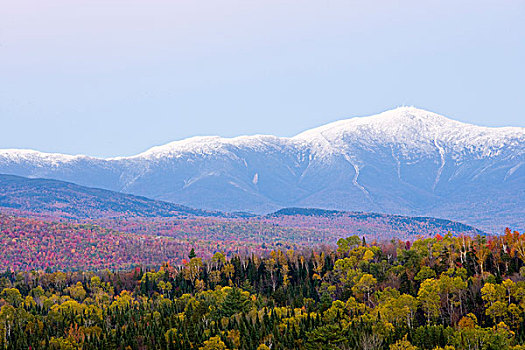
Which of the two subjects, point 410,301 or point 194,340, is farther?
point 410,301

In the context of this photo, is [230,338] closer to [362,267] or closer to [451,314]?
[451,314]

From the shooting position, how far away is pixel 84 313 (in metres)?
167

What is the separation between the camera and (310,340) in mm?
113250

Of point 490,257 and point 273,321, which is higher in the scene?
point 490,257

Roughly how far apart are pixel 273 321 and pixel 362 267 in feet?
203

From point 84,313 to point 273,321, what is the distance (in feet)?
207

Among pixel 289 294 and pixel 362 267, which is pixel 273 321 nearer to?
pixel 289 294

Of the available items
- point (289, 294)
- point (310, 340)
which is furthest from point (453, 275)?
point (310, 340)

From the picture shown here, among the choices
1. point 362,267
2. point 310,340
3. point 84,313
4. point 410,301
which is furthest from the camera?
point 362,267

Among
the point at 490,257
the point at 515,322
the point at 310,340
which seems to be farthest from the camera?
the point at 490,257

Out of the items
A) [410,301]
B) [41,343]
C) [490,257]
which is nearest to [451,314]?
[410,301]

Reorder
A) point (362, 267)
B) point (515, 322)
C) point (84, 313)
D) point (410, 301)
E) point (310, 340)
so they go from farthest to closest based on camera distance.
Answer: point (362, 267) < point (84, 313) < point (410, 301) < point (515, 322) < point (310, 340)

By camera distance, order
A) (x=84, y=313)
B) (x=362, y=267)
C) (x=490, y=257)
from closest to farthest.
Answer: (x=84, y=313) < (x=490, y=257) < (x=362, y=267)

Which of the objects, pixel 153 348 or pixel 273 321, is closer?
pixel 153 348
